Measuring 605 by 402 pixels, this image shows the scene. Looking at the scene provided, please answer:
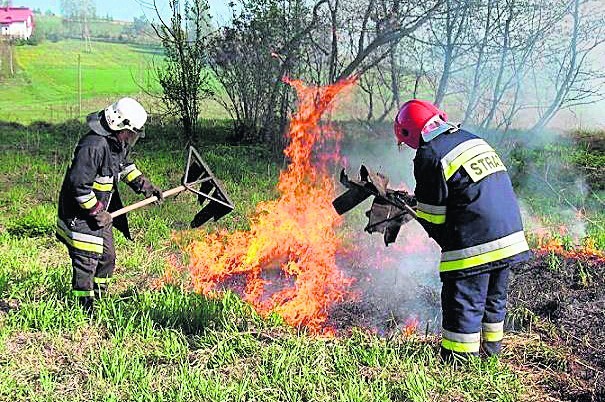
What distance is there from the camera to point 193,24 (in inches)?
482

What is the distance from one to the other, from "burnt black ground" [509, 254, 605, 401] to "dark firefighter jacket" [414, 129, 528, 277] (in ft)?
3.27

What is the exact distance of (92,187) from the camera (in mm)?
4914

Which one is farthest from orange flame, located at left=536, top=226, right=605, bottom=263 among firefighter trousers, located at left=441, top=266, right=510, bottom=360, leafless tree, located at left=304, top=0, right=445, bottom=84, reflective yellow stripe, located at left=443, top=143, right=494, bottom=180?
leafless tree, located at left=304, top=0, right=445, bottom=84

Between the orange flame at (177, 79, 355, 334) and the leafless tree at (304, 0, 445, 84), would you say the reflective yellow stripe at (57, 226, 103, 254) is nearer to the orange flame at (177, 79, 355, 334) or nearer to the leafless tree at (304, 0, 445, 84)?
the orange flame at (177, 79, 355, 334)

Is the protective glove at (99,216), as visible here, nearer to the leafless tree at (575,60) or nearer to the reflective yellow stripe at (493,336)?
the reflective yellow stripe at (493,336)

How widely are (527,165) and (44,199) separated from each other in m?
8.25

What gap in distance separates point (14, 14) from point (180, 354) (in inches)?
713

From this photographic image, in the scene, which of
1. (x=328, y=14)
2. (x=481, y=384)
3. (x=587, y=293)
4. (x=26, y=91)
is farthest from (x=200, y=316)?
(x=26, y=91)

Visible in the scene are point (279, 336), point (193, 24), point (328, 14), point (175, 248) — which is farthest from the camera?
point (193, 24)

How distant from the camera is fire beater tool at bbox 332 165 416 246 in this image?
4617 millimetres

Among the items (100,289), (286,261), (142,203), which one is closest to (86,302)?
(100,289)

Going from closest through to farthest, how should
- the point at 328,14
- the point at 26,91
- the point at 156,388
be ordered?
the point at 156,388, the point at 328,14, the point at 26,91

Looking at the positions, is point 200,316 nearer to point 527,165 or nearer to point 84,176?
point 84,176

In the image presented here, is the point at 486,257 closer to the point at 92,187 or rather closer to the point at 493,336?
the point at 493,336
